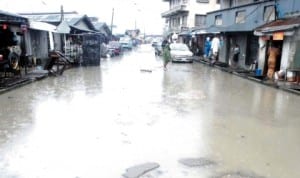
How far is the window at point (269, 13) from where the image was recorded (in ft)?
62.1

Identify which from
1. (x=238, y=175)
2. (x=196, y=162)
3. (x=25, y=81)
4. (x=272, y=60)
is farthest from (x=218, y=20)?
(x=238, y=175)

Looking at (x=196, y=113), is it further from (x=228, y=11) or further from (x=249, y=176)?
(x=228, y=11)

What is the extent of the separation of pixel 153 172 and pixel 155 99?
6.13 m

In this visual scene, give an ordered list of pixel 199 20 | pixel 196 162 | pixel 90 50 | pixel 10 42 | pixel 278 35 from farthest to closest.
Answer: pixel 199 20, pixel 90 50, pixel 10 42, pixel 278 35, pixel 196 162

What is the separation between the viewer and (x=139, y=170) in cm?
531

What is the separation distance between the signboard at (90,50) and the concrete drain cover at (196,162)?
18.9 metres

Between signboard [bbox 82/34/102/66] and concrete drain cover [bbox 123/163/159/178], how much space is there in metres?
19.0

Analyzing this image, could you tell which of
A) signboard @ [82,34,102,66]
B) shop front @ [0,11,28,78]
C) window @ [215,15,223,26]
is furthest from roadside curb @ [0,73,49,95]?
window @ [215,15,223,26]

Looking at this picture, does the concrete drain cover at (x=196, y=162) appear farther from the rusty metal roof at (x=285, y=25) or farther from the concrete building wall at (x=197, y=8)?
the concrete building wall at (x=197, y=8)

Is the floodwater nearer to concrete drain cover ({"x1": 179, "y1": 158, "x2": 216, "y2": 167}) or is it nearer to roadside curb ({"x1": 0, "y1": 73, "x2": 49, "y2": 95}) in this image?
concrete drain cover ({"x1": 179, "y1": 158, "x2": 216, "y2": 167})

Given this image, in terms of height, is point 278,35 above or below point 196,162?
above

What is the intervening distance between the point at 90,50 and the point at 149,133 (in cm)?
1732

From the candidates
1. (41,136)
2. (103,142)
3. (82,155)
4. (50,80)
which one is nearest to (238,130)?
A: (103,142)

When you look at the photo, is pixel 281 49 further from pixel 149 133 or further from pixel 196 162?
pixel 196 162
